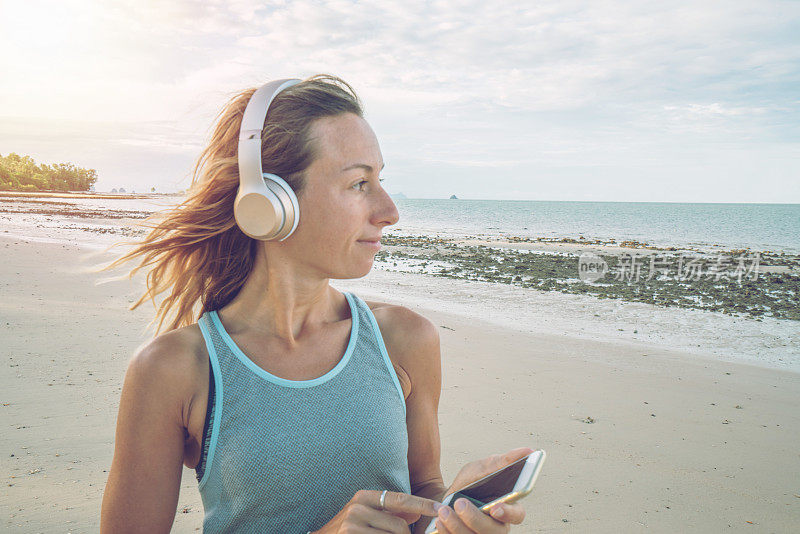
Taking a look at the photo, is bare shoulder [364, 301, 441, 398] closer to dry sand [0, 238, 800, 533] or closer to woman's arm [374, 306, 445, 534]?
woman's arm [374, 306, 445, 534]

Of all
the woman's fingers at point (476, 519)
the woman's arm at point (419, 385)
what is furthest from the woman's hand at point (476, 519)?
the woman's arm at point (419, 385)

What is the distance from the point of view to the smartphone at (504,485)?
1131 millimetres

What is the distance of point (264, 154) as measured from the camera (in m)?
1.59

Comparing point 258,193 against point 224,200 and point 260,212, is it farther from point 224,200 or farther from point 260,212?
point 224,200

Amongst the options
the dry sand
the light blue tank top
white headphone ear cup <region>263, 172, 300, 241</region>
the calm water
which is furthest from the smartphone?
the calm water

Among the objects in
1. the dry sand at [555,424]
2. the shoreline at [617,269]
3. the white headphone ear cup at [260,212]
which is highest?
the white headphone ear cup at [260,212]

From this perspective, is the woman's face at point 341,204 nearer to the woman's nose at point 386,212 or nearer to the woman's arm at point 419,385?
the woman's nose at point 386,212

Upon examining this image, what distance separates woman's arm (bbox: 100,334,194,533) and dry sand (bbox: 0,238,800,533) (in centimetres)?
202

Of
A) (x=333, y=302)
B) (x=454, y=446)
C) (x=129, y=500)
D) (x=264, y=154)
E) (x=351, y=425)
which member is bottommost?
(x=454, y=446)

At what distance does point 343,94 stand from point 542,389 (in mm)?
5068

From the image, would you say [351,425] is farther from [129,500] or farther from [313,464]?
[129,500]

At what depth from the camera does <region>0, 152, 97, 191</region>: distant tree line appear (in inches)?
2825

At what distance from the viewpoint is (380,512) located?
1.30 metres

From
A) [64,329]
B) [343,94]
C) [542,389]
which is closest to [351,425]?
[343,94]
